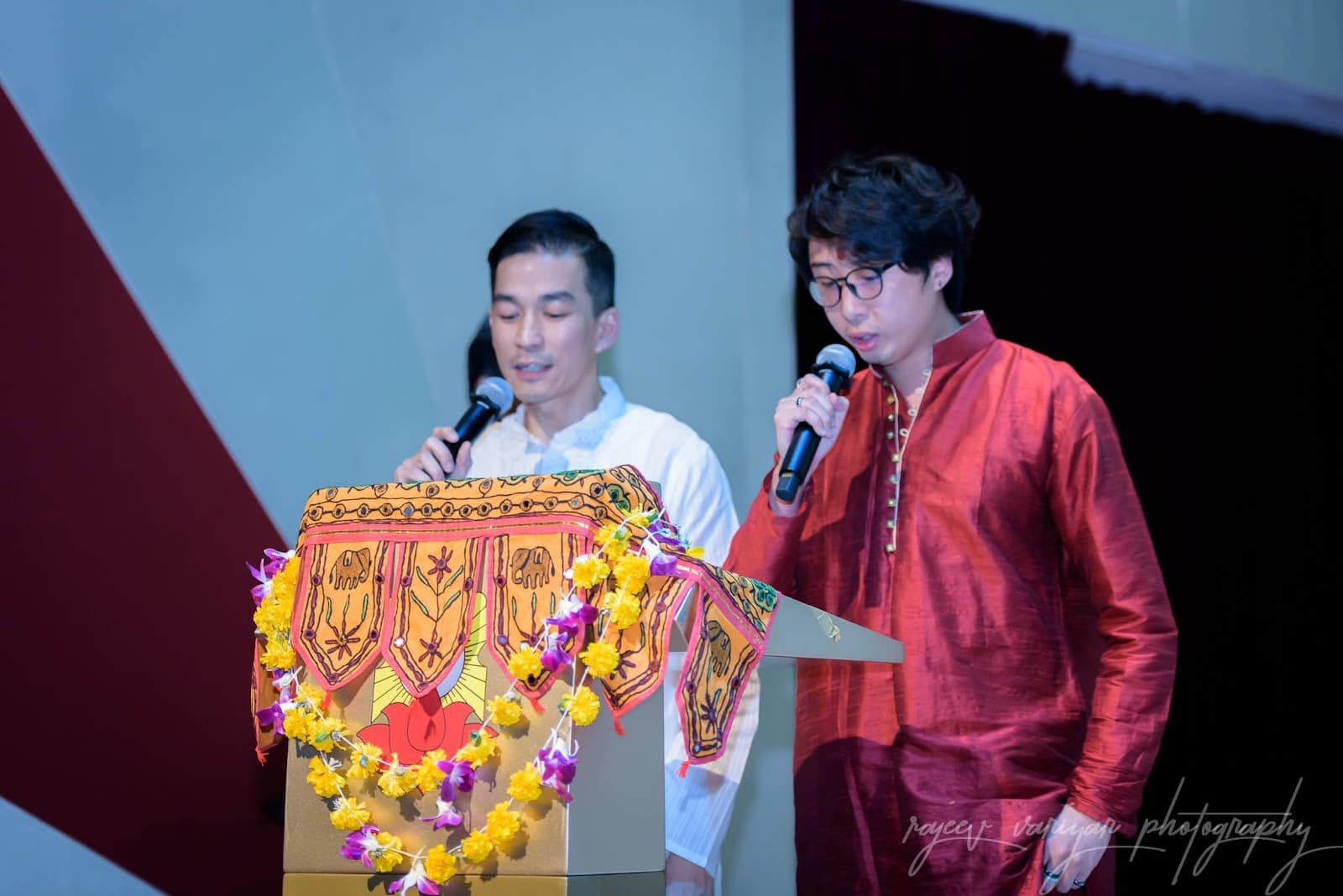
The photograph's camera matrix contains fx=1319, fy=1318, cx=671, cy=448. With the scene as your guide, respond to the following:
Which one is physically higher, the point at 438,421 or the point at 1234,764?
the point at 438,421

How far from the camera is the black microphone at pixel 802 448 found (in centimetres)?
234

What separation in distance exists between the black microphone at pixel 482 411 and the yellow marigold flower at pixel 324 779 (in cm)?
106

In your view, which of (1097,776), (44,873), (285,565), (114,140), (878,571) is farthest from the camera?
(114,140)

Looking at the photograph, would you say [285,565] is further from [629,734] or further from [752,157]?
[752,157]

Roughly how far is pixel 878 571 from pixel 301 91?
2.03 meters

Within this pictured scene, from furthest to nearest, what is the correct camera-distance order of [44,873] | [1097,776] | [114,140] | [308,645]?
[114,140], [44,873], [1097,776], [308,645]

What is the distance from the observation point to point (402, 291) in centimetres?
352

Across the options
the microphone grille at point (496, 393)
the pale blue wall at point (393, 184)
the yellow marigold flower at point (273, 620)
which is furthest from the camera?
the pale blue wall at point (393, 184)

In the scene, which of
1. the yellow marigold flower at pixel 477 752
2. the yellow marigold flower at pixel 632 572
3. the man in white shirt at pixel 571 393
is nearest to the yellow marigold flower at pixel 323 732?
the yellow marigold flower at pixel 477 752

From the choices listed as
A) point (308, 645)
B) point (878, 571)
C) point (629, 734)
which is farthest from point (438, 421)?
point (629, 734)

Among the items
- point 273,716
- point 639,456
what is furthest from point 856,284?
point 273,716

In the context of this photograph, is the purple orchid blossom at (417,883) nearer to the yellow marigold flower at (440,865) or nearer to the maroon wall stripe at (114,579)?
the yellow marigold flower at (440,865)

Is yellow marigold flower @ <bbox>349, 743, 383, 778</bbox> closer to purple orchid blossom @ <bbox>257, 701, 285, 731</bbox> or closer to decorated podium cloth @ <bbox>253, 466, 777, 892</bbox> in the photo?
decorated podium cloth @ <bbox>253, 466, 777, 892</bbox>

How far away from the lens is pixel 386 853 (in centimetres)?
170
